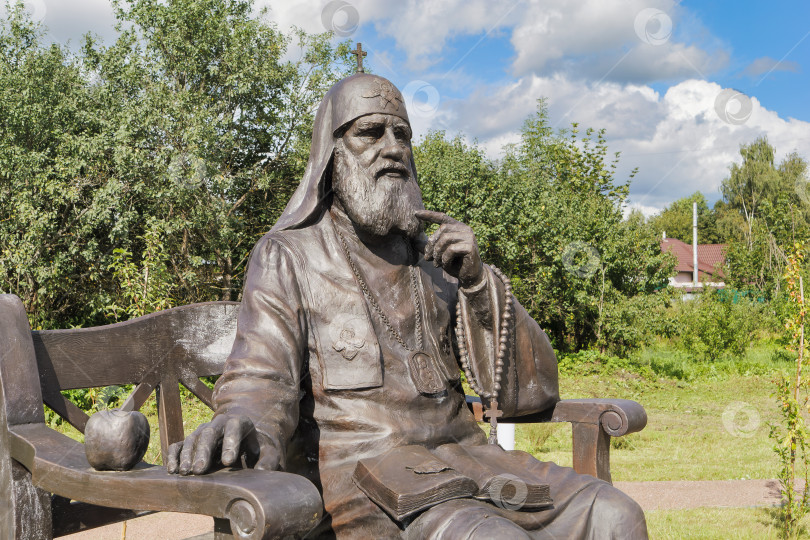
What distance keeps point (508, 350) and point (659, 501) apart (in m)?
3.42

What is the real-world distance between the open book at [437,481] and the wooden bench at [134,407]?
1.75ft

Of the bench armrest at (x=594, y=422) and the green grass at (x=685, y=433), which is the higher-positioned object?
the bench armrest at (x=594, y=422)

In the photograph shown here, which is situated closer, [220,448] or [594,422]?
[220,448]

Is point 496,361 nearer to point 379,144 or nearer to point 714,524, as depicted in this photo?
point 379,144

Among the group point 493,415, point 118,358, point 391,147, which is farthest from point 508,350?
point 118,358

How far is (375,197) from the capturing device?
254cm

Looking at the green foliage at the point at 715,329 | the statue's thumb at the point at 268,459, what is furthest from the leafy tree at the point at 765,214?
the statue's thumb at the point at 268,459

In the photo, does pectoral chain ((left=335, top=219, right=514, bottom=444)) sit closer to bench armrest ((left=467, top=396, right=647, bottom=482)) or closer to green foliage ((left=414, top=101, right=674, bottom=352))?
bench armrest ((left=467, top=396, right=647, bottom=482))

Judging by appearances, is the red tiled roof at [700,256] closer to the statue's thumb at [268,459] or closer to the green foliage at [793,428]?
the green foliage at [793,428]

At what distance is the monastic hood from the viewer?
2.55 metres

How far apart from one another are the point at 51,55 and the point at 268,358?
9996 millimetres

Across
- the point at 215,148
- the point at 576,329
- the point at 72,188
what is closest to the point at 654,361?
the point at 576,329

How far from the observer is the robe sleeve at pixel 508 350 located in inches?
103

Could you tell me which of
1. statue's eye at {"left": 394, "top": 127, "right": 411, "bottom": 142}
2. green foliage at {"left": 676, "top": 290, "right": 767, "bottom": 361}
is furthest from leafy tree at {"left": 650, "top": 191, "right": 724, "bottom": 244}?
statue's eye at {"left": 394, "top": 127, "right": 411, "bottom": 142}
